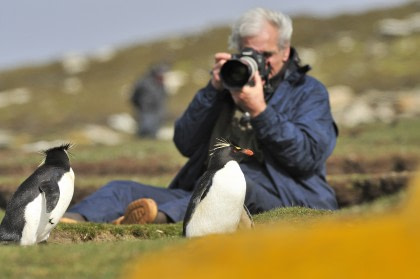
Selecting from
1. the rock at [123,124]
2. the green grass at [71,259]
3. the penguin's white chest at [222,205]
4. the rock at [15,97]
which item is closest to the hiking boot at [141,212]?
the penguin's white chest at [222,205]

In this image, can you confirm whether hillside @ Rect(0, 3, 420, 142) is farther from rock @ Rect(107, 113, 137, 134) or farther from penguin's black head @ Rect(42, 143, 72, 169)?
penguin's black head @ Rect(42, 143, 72, 169)

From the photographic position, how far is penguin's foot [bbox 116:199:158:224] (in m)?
11.6

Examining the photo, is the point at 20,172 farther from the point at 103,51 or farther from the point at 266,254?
the point at 103,51

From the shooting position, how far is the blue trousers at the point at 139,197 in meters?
11.7

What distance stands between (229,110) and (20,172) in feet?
40.0

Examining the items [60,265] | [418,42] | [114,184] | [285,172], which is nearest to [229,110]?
[285,172]

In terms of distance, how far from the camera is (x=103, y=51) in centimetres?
9688

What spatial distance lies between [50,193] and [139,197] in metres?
3.54

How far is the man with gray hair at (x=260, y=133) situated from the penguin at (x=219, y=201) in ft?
7.13

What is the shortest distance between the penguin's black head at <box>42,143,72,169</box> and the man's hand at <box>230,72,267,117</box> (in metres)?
2.42

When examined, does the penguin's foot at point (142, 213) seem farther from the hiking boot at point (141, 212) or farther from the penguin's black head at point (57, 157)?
the penguin's black head at point (57, 157)

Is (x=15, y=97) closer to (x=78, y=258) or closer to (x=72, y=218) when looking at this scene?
(x=72, y=218)

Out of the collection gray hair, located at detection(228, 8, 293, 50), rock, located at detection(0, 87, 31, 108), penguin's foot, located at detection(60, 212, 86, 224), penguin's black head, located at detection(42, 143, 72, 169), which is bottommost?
rock, located at detection(0, 87, 31, 108)

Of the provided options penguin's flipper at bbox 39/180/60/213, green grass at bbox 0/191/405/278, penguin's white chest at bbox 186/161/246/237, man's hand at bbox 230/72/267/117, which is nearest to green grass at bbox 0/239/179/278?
green grass at bbox 0/191/405/278
